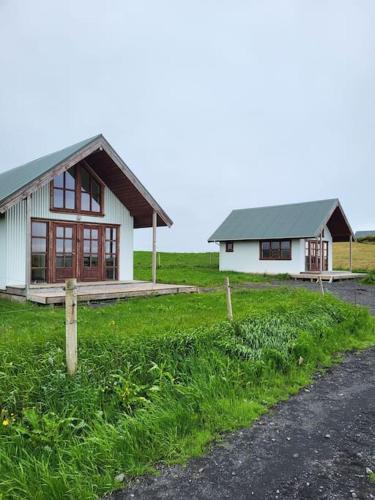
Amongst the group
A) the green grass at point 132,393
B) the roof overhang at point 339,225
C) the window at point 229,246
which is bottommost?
the green grass at point 132,393

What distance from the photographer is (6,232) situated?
43.6 feet

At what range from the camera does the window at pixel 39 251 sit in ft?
45.2

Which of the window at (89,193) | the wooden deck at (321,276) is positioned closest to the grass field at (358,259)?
the wooden deck at (321,276)

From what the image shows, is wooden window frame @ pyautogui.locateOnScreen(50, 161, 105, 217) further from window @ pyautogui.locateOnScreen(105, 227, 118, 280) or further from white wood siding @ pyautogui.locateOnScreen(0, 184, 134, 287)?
window @ pyautogui.locateOnScreen(105, 227, 118, 280)

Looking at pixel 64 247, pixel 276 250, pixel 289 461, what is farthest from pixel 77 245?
pixel 276 250

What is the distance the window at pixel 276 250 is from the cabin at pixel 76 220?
12155 mm

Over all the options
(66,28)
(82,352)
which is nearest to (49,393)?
(82,352)

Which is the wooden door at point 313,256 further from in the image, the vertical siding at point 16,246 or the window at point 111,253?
the vertical siding at point 16,246

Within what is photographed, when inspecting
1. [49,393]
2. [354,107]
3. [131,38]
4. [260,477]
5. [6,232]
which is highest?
[131,38]

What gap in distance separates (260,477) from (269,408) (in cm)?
155

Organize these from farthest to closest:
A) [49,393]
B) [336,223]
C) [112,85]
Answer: [112,85]
[336,223]
[49,393]

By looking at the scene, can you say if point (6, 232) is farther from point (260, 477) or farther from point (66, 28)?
point (66, 28)

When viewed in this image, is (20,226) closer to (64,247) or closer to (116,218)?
(64,247)

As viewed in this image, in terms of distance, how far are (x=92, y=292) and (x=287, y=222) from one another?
17.9m
